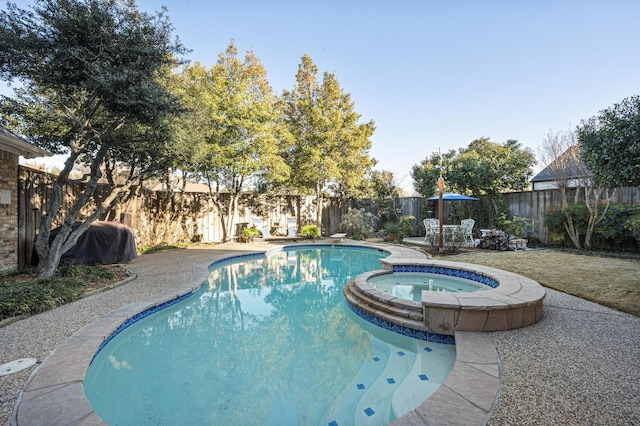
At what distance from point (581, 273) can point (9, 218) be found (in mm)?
11035

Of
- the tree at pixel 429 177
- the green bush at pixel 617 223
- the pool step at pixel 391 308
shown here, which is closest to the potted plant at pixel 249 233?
the pool step at pixel 391 308

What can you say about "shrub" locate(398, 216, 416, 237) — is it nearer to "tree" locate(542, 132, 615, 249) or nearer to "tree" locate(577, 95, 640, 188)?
"tree" locate(542, 132, 615, 249)

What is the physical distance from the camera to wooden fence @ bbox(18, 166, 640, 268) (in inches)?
236

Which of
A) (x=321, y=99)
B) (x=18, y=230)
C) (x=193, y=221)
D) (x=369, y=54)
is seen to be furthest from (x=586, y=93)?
(x=18, y=230)

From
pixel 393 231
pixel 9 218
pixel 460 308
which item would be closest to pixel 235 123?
pixel 9 218

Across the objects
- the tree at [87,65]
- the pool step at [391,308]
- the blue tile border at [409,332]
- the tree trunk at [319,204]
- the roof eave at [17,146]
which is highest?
the tree at [87,65]

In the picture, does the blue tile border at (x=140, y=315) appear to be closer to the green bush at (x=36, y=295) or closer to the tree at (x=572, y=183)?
the green bush at (x=36, y=295)

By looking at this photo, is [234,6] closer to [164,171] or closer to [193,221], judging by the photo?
[164,171]

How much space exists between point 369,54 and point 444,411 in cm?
1069

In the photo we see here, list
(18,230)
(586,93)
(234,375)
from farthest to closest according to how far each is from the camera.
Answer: (586,93)
(18,230)
(234,375)

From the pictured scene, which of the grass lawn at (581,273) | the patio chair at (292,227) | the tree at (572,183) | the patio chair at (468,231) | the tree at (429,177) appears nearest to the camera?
the grass lawn at (581,273)

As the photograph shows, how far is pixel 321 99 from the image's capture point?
41.3 feet

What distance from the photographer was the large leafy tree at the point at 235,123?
9594 mm

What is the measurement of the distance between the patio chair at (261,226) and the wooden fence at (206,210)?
0.24 metres
